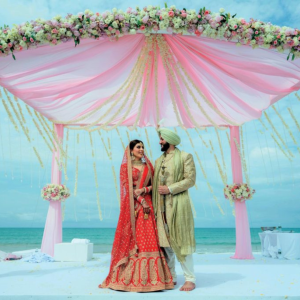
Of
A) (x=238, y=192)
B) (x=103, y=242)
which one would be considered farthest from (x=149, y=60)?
(x=103, y=242)

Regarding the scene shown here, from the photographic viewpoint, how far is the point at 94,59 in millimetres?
4609

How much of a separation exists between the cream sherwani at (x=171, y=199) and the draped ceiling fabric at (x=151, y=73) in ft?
4.36

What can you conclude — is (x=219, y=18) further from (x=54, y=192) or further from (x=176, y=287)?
(x=54, y=192)

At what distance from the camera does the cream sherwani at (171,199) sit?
12.9 feet

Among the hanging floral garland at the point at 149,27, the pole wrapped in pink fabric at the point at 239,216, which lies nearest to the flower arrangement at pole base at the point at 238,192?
the pole wrapped in pink fabric at the point at 239,216

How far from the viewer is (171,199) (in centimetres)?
402

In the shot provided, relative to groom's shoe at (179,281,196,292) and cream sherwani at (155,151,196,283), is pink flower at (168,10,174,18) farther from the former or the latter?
groom's shoe at (179,281,196,292)

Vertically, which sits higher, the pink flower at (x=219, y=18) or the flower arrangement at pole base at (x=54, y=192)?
the pink flower at (x=219, y=18)

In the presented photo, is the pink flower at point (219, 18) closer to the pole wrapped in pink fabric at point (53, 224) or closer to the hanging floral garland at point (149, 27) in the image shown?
the hanging floral garland at point (149, 27)

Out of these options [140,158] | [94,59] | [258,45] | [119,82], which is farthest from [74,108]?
[258,45]

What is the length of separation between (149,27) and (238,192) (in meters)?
3.99

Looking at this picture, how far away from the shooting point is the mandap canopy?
392 centimetres

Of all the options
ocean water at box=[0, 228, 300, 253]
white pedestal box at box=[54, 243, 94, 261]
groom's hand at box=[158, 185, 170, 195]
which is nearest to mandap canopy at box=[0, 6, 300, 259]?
groom's hand at box=[158, 185, 170, 195]

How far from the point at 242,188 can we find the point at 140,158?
3324mm
